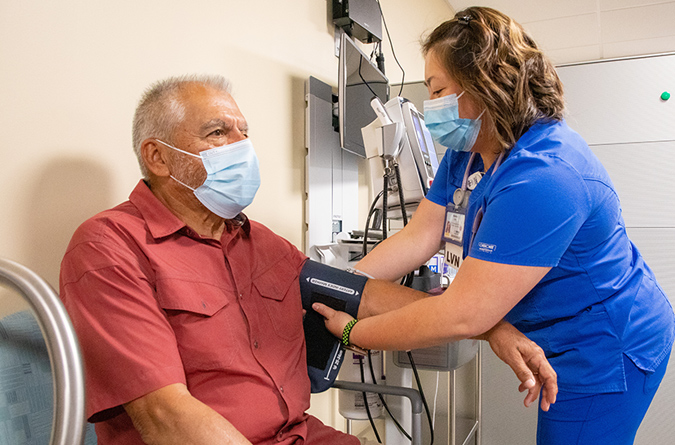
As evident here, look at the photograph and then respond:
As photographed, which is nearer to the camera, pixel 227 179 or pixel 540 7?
pixel 227 179

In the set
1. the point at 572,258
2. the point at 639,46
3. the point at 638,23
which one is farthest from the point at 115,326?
the point at 639,46

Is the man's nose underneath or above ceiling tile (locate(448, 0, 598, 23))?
underneath

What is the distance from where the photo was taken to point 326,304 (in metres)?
1.39

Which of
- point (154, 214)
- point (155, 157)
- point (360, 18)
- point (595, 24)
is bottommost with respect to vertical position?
point (154, 214)

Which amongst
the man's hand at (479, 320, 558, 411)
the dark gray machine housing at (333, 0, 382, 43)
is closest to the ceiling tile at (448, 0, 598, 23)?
the dark gray machine housing at (333, 0, 382, 43)

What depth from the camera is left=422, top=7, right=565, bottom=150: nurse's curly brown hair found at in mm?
1133

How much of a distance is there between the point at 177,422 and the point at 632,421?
3.16ft

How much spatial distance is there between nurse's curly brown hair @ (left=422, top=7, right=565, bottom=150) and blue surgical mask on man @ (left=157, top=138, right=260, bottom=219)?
0.56 m

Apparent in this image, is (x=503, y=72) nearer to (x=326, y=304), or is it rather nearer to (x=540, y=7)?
(x=326, y=304)

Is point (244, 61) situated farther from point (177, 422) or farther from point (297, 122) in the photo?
point (177, 422)

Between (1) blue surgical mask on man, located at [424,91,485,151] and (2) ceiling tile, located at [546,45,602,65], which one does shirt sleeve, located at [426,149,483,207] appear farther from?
(2) ceiling tile, located at [546,45,602,65]

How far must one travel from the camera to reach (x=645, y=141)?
2.59 metres

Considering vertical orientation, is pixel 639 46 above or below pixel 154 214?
above

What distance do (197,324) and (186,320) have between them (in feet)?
0.08
